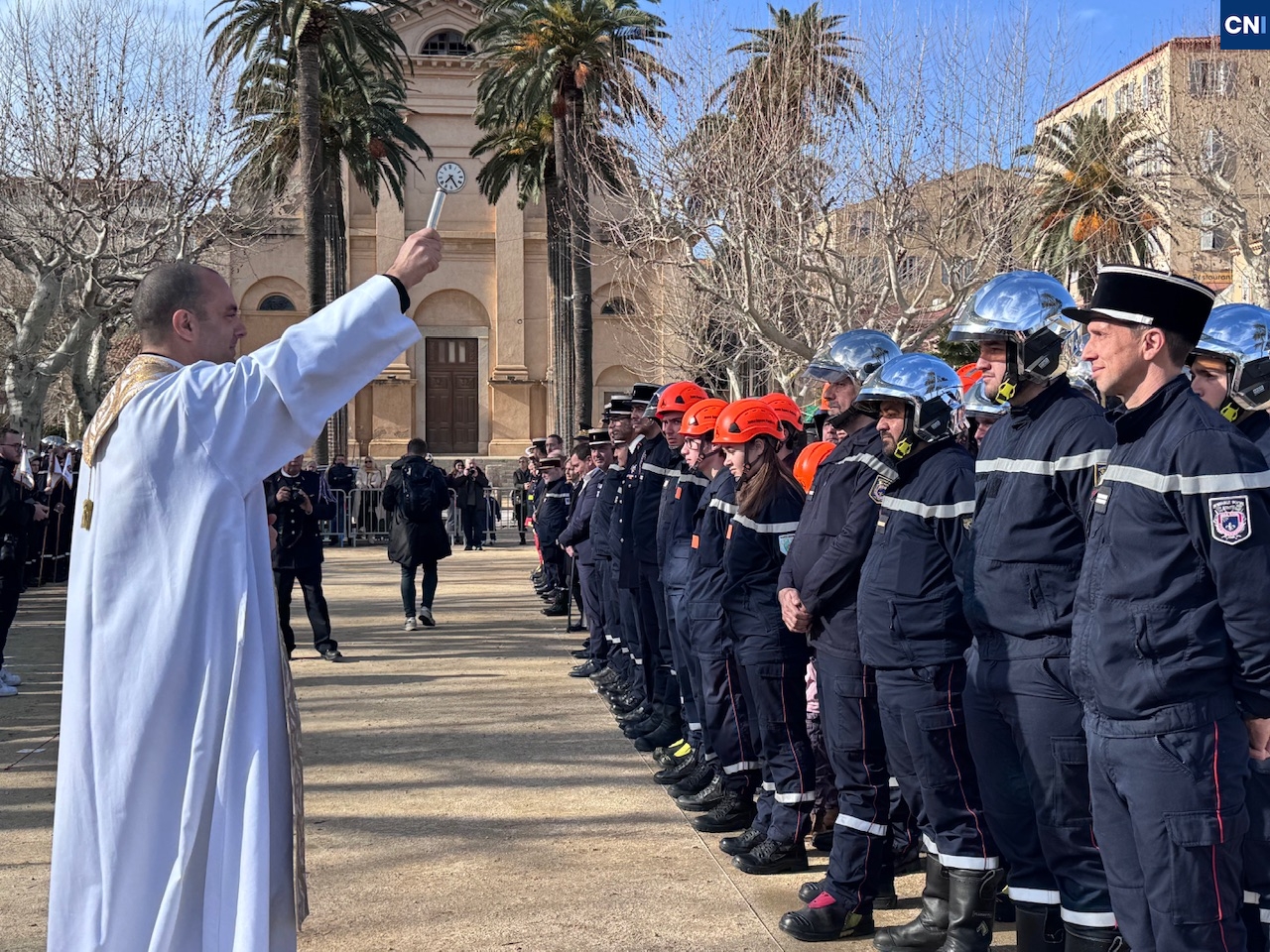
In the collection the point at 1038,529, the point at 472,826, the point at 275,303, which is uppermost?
the point at 275,303

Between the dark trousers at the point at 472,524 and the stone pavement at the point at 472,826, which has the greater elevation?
the dark trousers at the point at 472,524

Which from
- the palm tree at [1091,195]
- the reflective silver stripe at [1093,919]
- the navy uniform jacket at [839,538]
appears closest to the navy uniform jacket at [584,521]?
the navy uniform jacket at [839,538]

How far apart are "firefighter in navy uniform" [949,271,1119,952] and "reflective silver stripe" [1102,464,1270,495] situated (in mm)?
595

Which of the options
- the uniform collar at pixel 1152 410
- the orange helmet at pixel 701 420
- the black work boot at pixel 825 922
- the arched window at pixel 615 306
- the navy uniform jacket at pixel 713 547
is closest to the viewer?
the uniform collar at pixel 1152 410

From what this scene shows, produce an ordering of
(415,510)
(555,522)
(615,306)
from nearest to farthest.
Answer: (415,510), (555,522), (615,306)

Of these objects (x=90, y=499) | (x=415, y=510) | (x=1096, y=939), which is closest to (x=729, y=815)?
(x=1096, y=939)

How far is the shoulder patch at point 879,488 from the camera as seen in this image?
5418 millimetres

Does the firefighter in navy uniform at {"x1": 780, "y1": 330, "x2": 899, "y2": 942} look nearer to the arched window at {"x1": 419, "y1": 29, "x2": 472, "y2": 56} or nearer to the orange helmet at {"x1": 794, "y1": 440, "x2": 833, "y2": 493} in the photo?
the orange helmet at {"x1": 794, "y1": 440, "x2": 833, "y2": 493}

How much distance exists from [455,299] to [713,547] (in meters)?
46.2

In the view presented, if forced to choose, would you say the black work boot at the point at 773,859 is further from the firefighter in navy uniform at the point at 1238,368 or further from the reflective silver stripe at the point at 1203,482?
the reflective silver stripe at the point at 1203,482

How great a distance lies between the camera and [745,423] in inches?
263

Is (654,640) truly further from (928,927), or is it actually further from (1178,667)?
(1178,667)

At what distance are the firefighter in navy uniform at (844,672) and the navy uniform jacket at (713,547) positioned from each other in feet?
2.95

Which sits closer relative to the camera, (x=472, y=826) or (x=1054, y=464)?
(x=1054, y=464)
